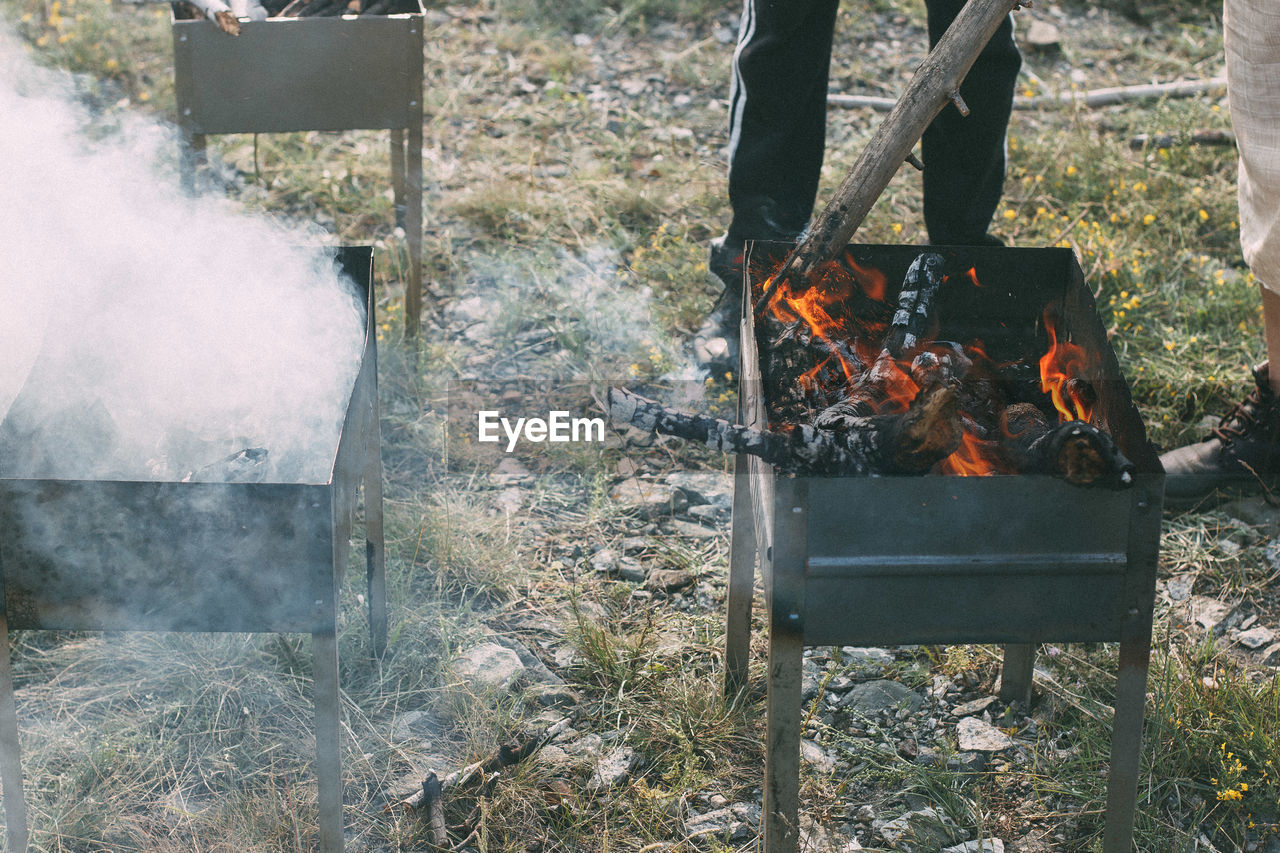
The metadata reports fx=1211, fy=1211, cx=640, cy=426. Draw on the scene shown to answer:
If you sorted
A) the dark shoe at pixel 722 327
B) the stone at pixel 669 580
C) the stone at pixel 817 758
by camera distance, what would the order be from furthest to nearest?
the dark shoe at pixel 722 327
the stone at pixel 669 580
the stone at pixel 817 758

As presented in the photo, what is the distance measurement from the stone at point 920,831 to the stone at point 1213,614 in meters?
1.05

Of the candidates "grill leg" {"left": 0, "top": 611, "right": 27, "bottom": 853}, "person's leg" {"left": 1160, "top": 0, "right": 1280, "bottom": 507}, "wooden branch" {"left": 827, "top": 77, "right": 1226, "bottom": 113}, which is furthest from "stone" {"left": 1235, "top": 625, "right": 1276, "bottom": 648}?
"wooden branch" {"left": 827, "top": 77, "right": 1226, "bottom": 113}

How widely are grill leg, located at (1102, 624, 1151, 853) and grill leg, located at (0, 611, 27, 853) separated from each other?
197cm

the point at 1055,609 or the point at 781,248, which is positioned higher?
the point at 781,248

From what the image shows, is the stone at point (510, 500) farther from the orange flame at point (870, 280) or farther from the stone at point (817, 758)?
the orange flame at point (870, 280)

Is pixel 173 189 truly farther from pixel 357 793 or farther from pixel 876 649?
pixel 876 649

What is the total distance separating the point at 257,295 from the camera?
8.87ft

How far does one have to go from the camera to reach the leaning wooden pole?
2.43 m

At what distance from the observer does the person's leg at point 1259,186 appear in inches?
111

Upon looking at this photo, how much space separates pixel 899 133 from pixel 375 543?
5.09ft

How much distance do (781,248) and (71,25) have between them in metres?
4.98

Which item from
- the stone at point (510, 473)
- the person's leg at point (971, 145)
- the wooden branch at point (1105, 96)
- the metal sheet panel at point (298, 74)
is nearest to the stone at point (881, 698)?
the stone at point (510, 473)

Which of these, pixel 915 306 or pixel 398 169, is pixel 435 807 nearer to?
pixel 915 306

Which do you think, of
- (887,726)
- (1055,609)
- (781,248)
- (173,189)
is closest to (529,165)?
(173,189)
